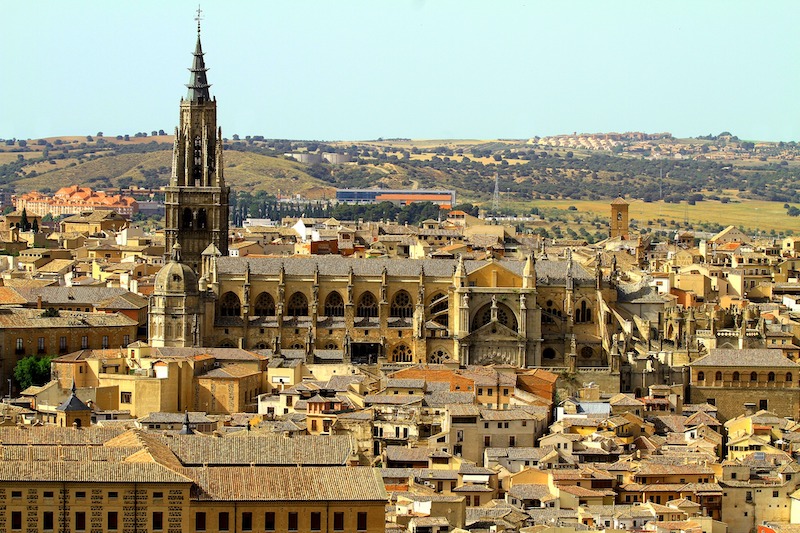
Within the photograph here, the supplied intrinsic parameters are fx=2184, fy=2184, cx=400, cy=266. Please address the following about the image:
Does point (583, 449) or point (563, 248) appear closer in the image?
point (583, 449)

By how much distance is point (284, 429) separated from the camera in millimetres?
80938

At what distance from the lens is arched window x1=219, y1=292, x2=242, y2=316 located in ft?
352

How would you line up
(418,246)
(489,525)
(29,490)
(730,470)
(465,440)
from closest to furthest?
(29,490) < (489,525) < (730,470) < (465,440) < (418,246)

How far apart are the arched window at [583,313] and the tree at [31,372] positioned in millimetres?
25639

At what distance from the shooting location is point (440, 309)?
108 metres

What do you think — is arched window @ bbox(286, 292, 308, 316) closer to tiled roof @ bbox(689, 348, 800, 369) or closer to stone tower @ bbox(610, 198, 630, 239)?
tiled roof @ bbox(689, 348, 800, 369)

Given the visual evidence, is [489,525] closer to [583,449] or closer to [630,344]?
[583,449]

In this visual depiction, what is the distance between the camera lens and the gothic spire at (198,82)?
11756 centimetres

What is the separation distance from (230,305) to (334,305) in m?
5.13


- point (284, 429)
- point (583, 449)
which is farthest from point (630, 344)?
point (284, 429)

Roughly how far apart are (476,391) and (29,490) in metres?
39.0

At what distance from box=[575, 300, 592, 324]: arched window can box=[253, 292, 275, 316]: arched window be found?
15008 millimetres

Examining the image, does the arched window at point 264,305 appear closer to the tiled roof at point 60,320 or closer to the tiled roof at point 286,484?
the tiled roof at point 60,320

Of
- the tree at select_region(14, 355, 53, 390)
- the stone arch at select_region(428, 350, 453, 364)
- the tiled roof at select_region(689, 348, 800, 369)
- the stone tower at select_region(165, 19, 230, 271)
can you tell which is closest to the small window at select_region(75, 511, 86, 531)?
the tree at select_region(14, 355, 53, 390)
